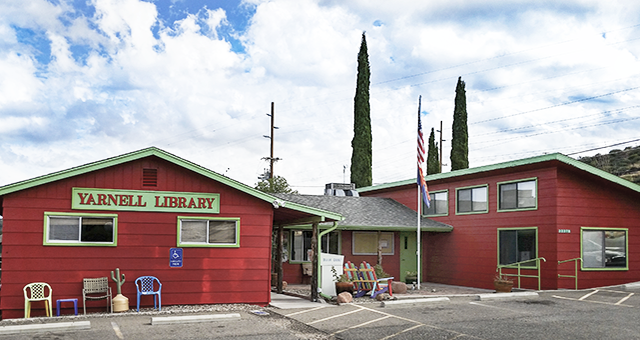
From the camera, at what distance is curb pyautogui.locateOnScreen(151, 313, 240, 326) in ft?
40.4

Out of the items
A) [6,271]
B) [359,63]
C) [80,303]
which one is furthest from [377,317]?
[359,63]

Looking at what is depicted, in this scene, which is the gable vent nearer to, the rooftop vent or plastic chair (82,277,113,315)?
plastic chair (82,277,113,315)

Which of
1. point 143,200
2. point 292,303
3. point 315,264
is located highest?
point 143,200

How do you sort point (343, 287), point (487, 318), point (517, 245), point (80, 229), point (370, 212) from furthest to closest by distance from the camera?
point (370, 212)
point (517, 245)
point (343, 287)
point (80, 229)
point (487, 318)

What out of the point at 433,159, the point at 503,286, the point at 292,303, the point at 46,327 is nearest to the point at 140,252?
the point at 46,327

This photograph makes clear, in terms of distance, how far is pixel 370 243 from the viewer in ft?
79.4

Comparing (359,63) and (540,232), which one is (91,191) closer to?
(540,232)

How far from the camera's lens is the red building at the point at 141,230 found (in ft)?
44.7

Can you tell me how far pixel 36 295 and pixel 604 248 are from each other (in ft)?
55.8

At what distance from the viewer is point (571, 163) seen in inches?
725

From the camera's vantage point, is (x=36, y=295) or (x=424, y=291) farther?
(x=424, y=291)

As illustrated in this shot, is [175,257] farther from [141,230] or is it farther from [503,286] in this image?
[503,286]

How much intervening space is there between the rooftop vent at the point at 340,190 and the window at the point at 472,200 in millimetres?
7517

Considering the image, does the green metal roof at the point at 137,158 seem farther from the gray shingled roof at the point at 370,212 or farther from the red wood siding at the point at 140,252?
the gray shingled roof at the point at 370,212
